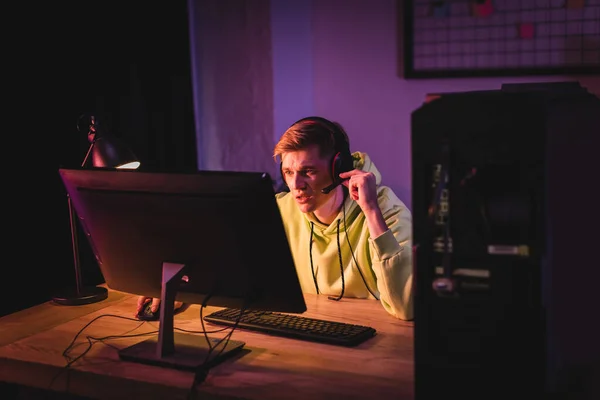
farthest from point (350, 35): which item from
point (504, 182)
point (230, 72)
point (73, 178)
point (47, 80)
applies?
point (504, 182)

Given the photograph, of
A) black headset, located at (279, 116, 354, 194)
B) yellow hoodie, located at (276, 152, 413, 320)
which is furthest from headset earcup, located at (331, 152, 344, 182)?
yellow hoodie, located at (276, 152, 413, 320)

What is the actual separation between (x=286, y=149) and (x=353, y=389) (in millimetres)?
922

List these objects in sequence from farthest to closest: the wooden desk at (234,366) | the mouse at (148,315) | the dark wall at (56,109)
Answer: the dark wall at (56,109)
the mouse at (148,315)
the wooden desk at (234,366)

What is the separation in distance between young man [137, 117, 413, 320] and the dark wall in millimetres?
517

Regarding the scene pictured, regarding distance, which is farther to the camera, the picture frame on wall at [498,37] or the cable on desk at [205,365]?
the picture frame on wall at [498,37]

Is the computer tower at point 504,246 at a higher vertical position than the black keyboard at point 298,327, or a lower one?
higher

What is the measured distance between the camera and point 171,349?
1386 mm

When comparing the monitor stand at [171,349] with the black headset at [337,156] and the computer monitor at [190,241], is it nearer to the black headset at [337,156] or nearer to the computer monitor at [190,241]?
the computer monitor at [190,241]

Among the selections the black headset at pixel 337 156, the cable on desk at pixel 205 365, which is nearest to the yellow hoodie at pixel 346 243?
the black headset at pixel 337 156

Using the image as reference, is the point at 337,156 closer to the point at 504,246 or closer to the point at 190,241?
the point at 190,241

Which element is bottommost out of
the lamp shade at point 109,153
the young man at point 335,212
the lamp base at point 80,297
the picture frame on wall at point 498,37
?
the lamp base at point 80,297

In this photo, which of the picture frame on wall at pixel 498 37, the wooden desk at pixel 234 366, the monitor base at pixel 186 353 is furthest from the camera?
the picture frame on wall at pixel 498 37

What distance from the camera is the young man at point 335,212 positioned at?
1.82 meters

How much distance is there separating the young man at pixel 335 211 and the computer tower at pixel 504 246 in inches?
24.4
